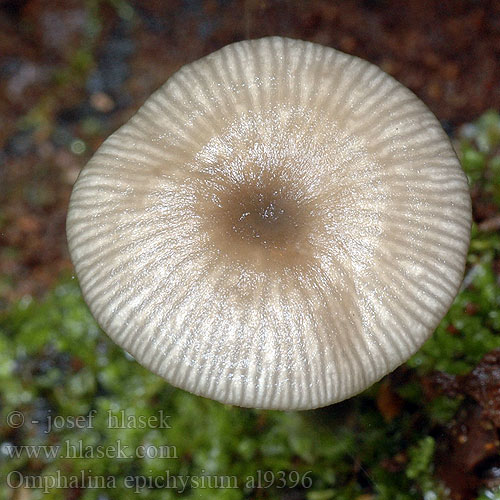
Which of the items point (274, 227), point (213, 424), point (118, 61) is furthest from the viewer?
point (118, 61)

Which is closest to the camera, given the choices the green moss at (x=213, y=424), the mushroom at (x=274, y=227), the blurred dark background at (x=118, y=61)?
the mushroom at (x=274, y=227)

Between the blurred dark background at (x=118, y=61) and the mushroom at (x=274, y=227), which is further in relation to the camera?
the blurred dark background at (x=118, y=61)

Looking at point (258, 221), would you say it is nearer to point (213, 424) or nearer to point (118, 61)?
point (213, 424)

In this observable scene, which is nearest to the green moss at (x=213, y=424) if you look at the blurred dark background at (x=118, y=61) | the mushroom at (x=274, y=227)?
the blurred dark background at (x=118, y=61)

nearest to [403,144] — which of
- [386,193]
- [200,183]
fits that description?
[386,193]

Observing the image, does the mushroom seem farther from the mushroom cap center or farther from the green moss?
the green moss

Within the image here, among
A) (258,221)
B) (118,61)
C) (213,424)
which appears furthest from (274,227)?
(118,61)

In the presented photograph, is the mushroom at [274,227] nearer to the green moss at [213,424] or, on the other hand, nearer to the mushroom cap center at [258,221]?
the mushroom cap center at [258,221]

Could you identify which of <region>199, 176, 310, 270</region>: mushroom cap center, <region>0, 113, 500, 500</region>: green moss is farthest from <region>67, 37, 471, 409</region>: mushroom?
<region>0, 113, 500, 500</region>: green moss

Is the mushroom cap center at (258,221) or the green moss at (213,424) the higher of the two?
the mushroom cap center at (258,221)
